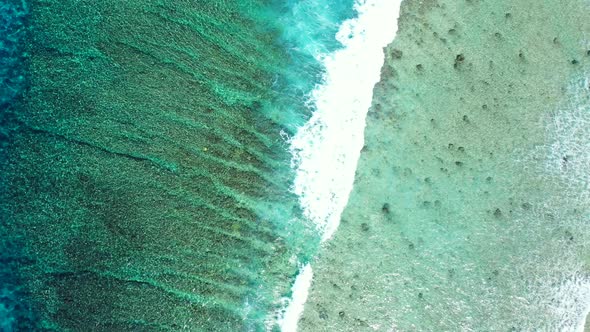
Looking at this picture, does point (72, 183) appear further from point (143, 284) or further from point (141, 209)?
point (143, 284)

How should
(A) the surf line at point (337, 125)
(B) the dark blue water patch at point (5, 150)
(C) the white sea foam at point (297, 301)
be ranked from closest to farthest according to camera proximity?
(B) the dark blue water patch at point (5, 150), (C) the white sea foam at point (297, 301), (A) the surf line at point (337, 125)

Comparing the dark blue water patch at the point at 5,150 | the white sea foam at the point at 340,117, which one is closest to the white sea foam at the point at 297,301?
the white sea foam at the point at 340,117

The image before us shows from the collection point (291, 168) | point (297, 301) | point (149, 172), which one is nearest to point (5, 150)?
point (149, 172)

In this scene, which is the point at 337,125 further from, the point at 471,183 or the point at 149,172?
the point at 149,172

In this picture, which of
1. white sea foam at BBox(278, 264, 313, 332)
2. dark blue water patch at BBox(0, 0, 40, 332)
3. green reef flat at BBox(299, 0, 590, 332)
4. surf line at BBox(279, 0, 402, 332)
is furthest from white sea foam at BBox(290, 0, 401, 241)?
dark blue water patch at BBox(0, 0, 40, 332)

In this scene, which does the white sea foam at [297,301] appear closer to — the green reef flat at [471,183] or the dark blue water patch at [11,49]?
the green reef flat at [471,183]

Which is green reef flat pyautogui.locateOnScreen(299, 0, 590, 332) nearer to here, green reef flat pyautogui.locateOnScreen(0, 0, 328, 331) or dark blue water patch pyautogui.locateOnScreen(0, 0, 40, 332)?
green reef flat pyautogui.locateOnScreen(0, 0, 328, 331)
